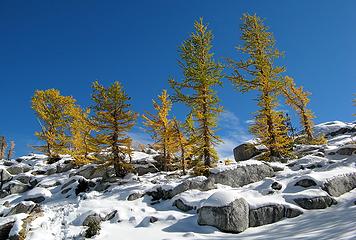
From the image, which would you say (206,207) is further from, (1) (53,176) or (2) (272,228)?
(1) (53,176)

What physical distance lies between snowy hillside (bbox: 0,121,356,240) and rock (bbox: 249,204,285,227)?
1.5 inches

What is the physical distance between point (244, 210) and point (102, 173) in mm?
15504

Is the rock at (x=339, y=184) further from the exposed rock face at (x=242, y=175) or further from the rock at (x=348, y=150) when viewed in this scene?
the rock at (x=348, y=150)

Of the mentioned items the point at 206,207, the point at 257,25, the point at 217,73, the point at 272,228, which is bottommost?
the point at 272,228

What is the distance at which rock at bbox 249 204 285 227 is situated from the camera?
1309cm

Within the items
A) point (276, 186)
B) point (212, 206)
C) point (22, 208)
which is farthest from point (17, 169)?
point (276, 186)

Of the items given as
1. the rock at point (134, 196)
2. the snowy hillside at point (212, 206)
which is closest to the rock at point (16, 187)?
the snowy hillside at point (212, 206)

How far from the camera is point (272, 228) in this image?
12320 millimetres

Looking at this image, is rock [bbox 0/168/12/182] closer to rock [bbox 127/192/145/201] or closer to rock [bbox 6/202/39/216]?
rock [bbox 6/202/39/216]

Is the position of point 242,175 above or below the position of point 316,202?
above

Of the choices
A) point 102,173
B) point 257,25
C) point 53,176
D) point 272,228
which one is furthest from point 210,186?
point 53,176

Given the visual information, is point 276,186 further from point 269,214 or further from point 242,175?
point 242,175

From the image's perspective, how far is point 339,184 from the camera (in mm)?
14859

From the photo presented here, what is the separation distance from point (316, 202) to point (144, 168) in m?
14.4
